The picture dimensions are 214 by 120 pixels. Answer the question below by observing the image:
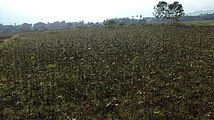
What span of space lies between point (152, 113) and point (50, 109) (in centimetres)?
481

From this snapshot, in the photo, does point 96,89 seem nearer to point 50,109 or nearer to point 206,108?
point 50,109

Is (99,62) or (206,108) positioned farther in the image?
(99,62)

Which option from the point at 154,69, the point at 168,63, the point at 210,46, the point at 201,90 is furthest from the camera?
the point at 210,46

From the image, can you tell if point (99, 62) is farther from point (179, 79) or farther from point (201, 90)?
point (201, 90)

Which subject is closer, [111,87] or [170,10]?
[111,87]

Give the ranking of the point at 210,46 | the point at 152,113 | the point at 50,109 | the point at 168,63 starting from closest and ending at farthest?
the point at 152,113
the point at 50,109
the point at 168,63
the point at 210,46

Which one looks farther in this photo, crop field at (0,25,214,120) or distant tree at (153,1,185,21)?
distant tree at (153,1,185,21)

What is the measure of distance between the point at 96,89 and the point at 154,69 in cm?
580

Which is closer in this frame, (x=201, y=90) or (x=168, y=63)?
(x=201, y=90)

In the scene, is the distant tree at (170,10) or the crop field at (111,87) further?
the distant tree at (170,10)

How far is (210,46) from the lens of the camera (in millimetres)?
32031

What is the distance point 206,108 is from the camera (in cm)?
1412

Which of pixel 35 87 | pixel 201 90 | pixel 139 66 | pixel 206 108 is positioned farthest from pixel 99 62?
pixel 206 108

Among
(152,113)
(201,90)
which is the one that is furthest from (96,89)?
(201,90)
